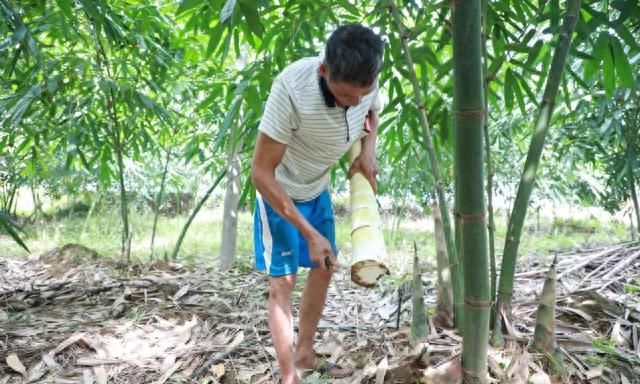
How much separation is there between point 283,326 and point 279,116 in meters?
0.72

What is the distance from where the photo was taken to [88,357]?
2.18m

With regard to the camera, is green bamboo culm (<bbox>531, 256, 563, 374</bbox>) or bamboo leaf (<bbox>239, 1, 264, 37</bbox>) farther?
green bamboo culm (<bbox>531, 256, 563, 374</bbox>)

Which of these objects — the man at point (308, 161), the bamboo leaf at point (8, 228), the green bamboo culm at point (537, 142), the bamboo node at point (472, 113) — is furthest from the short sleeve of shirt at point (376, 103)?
the bamboo leaf at point (8, 228)

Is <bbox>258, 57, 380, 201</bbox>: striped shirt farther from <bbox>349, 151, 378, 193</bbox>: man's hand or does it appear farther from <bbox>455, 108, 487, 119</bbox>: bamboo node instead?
<bbox>455, 108, 487, 119</bbox>: bamboo node

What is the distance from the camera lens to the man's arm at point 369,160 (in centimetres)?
180

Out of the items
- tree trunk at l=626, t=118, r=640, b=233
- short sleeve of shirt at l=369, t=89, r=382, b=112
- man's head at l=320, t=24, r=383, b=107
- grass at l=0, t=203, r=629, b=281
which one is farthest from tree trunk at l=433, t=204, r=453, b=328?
tree trunk at l=626, t=118, r=640, b=233

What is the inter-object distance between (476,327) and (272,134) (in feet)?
2.65

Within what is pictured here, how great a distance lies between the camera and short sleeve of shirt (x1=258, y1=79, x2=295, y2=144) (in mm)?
1596

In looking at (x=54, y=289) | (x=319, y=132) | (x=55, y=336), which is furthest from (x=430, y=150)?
(x=54, y=289)

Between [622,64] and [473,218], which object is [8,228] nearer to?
[473,218]

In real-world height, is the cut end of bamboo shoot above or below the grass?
above

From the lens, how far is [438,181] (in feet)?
5.52

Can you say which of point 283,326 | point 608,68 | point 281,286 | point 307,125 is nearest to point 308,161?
point 307,125

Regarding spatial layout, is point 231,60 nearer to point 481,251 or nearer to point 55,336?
point 55,336
